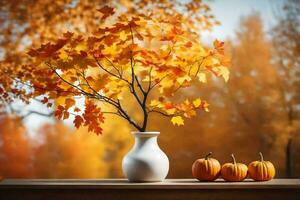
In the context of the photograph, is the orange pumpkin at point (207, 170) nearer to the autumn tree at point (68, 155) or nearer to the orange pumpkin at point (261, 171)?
the orange pumpkin at point (261, 171)

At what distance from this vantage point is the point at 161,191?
6.81ft

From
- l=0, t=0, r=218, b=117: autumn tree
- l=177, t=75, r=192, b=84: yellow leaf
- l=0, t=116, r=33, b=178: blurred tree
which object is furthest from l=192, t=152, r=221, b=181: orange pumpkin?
l=0, t=116, r=33, b=178: blurred tree

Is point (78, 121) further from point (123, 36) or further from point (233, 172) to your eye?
point (233, 172)

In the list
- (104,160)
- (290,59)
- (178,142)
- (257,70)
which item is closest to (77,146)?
(104,160)

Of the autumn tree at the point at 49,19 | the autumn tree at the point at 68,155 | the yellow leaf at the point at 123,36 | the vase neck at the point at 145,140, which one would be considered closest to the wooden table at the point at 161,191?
the vase neck at the point at 145,140

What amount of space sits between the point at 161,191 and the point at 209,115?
98.0 inches

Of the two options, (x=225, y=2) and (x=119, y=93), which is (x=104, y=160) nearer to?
(x=225, y=2)

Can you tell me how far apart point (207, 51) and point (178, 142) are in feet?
7.44

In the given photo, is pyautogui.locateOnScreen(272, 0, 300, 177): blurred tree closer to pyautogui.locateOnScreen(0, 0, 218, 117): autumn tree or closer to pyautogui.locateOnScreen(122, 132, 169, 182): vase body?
pyautogui.locateOnScreen(0, 0, 218, 117): autumn tree

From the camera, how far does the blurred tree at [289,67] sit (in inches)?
169

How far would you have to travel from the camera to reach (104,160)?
460 centimetres

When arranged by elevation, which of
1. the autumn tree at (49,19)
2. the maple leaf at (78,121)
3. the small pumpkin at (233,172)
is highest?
the autumn tree at (49,19)

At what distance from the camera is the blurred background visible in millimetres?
4105

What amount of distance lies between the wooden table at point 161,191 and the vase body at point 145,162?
114 mm
